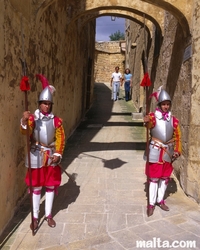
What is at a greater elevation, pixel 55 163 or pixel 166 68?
pixel 166 68

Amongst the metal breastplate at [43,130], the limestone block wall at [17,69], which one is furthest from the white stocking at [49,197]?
the metal breastplate at [43,130]

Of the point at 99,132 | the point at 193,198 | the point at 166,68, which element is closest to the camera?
the point at 193,198

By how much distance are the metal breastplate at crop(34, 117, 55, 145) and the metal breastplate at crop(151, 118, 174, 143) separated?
1.39 metres

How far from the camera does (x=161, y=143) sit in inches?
148

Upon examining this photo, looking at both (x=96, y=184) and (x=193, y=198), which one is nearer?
(x=193, y=198)

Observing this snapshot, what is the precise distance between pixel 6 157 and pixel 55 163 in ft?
1.92

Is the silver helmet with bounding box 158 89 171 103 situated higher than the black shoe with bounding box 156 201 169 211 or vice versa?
the silver helmet with bounding box 158 89 171 103

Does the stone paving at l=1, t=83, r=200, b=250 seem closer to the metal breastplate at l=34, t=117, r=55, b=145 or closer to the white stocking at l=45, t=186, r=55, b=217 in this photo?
the white stocking at l=45, t=186, r=55, b=217

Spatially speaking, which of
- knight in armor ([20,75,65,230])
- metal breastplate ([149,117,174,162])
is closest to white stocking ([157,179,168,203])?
metal breastplate ([149,117,174,162])

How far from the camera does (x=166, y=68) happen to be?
6.04 m

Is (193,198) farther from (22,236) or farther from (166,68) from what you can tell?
(166,68)

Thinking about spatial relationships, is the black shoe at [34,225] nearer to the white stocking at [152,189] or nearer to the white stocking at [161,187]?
the white stocking at [152,189]

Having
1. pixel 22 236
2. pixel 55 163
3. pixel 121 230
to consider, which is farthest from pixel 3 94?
pixel 121 230

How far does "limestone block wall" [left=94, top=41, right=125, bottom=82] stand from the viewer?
2348cm
